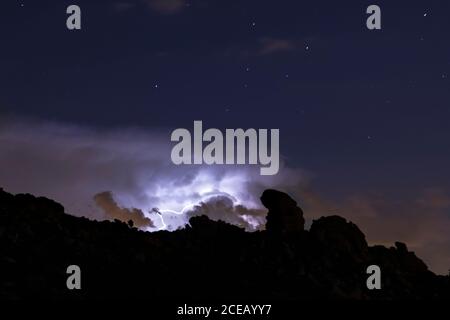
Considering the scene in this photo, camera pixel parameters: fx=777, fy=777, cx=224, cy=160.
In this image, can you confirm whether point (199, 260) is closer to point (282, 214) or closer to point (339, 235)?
point (282, 214)

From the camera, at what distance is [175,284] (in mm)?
87625

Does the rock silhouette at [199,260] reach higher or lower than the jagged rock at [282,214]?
lower

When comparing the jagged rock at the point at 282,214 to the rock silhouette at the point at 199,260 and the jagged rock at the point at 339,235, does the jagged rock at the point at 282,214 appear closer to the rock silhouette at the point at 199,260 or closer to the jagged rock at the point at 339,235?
the rock silhouette at the point at 199,260

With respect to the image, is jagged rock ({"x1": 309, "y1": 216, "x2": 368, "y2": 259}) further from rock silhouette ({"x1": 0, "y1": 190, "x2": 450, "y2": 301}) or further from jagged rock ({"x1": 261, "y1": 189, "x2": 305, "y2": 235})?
jagged rock ({"x1": 261, "y1": 189, "x2": 305, "y2": 235})

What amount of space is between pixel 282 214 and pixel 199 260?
45.4 feet

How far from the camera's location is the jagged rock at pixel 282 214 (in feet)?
329

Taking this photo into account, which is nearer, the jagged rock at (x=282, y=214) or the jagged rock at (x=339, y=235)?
the jagged rock at (x=282, y=214)

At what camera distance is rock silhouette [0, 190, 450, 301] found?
83.1 m

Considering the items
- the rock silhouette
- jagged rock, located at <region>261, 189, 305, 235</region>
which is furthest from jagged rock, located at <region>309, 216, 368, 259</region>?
jagged rock, located at <region>261, 189, 305, 235</region>

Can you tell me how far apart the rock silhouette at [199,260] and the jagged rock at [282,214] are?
0.43 ft

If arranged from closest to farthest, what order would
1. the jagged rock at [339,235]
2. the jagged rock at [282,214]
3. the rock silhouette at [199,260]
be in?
the rock silhouette at [199,260]
the jagged rock at [282,214]
the jagged rock at [339,235]

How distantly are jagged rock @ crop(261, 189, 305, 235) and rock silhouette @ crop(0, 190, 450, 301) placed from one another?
13 centimetres

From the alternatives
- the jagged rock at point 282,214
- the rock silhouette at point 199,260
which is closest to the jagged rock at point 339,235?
the rock silhouette at point 199,260
